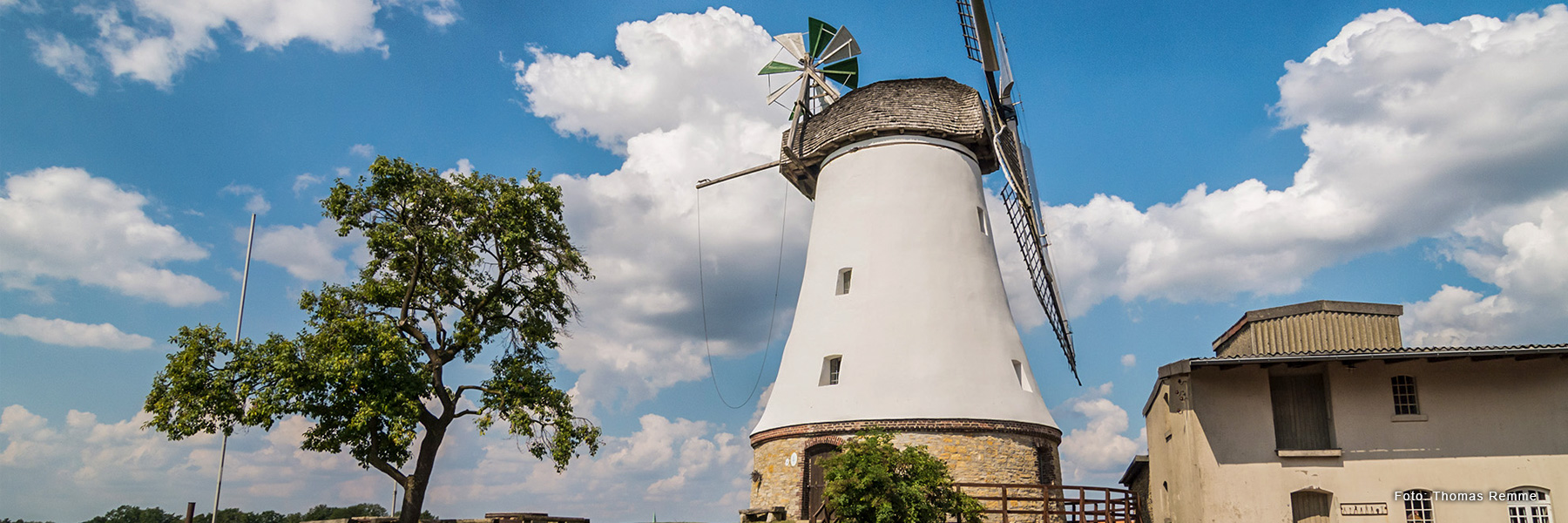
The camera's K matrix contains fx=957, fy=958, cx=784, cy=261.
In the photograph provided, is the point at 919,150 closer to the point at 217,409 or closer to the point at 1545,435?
the point at 1545,435

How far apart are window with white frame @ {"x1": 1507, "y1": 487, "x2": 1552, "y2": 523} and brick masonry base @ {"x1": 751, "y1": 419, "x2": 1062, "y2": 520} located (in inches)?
374

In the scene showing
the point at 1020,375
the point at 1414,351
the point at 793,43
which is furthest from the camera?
the point at 793,43

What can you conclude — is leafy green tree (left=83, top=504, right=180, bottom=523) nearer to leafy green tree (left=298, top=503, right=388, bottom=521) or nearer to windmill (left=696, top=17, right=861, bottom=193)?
leafy green tree (left=298, top=503, right=388, bottom=521)

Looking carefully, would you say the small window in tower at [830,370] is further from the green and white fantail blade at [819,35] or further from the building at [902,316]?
the green and white fantail blade at [819,35]

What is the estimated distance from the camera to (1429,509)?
17719mm

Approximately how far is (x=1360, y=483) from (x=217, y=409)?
22.1 meters

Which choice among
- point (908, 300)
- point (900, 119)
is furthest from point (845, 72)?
point (908, 300)

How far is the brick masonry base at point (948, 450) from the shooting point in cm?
2295

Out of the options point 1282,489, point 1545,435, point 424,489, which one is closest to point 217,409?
point 424,489

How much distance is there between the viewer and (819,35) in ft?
104

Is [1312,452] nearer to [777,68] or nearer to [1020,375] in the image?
[1020,375]

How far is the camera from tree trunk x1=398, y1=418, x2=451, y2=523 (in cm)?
2016

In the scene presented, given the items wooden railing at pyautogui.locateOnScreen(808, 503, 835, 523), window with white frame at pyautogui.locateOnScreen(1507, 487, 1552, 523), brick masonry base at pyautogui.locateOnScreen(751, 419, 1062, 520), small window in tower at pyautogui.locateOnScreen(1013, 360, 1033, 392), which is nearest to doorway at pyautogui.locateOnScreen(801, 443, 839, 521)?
brick masonry base at pyautogui.locateOnScreen(751, 419, 1062, 520)

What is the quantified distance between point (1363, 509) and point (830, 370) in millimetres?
12223
